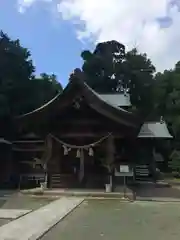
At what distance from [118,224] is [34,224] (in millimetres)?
2231

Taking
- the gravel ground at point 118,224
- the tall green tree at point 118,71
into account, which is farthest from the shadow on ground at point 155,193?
the tall green tree at point 118,71

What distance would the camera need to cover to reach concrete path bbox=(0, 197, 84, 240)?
8562 mm

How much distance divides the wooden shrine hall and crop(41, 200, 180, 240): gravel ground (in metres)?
7.40

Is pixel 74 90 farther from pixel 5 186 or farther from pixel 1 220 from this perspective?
pixel 1 220

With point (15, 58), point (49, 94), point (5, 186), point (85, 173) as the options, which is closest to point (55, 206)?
point (85, 173)

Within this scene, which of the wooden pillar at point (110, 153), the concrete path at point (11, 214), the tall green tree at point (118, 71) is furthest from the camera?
the tall green tree at point (118, 71)

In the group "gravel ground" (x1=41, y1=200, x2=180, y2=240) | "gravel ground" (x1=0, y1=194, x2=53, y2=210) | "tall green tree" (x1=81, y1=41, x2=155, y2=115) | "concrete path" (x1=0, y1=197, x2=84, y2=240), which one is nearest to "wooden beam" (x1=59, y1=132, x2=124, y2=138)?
"gravel ground" (x1=0, y1=194, x2=53, y2=210)

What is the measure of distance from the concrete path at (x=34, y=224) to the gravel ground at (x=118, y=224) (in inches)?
9.1

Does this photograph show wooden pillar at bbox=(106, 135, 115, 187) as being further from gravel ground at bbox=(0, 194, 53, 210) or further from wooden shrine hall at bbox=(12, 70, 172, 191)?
gravel ground at bbox=(0, 194, 53, 210)

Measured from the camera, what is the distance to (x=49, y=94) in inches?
1537

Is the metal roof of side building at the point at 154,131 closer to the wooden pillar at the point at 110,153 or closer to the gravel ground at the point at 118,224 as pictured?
the wooden pillar at the point at 110,153

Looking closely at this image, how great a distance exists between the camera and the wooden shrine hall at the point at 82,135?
21797 millimetres

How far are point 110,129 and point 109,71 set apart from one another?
117 feet

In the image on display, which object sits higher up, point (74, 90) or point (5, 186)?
point (74, 90)
